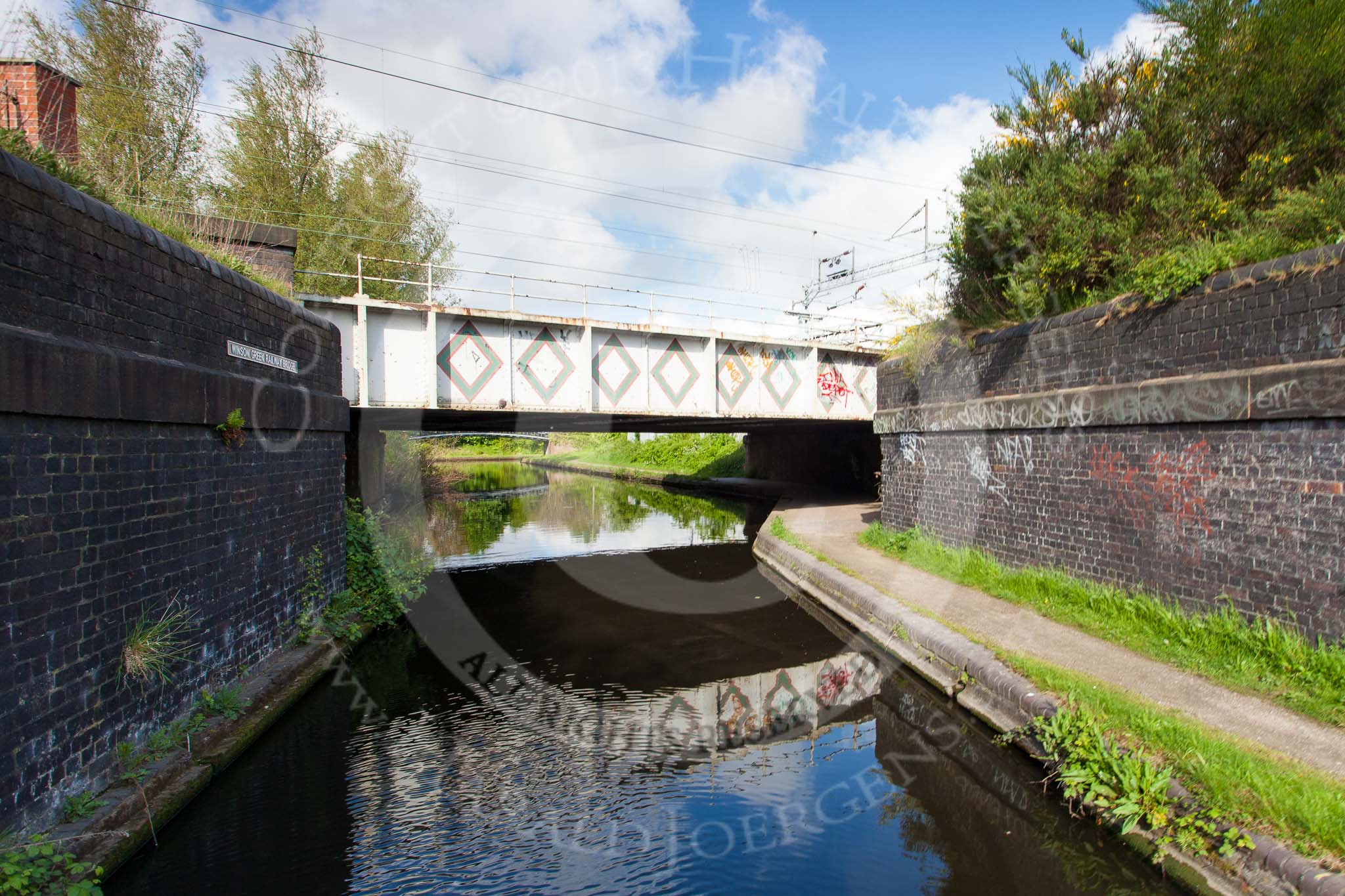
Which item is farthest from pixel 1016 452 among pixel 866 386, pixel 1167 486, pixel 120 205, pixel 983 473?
pixel 120 205

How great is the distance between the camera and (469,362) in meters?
12.7

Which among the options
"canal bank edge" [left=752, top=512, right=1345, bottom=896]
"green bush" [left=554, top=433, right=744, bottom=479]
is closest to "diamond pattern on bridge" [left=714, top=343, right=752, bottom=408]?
"canal bank edge" [left=752, top=512, right=1345, bottom=896]

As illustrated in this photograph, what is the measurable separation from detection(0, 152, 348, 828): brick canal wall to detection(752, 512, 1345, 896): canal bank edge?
5870 millimetres

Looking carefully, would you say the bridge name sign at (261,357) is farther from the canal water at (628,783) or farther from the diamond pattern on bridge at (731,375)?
the diamond pattern on bridge at (731,375)

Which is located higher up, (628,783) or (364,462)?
(364,462)

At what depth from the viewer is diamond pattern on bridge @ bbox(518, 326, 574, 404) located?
1323 cm

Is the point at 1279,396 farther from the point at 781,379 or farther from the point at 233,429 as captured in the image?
the point at 781,379

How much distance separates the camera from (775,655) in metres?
8.21

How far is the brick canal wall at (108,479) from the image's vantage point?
12.2 ft

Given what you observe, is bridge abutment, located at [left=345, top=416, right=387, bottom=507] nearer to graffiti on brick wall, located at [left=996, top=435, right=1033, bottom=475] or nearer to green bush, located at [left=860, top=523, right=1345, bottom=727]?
graffiti on brick wall, located at [left=996, top=435, right=1033, bottom=475]

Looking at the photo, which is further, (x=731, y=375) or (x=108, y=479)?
(x=731, y=375)

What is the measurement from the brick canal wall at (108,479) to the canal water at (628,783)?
845 mm

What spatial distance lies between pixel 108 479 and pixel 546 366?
916 cm

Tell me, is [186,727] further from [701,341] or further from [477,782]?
[701,341]
